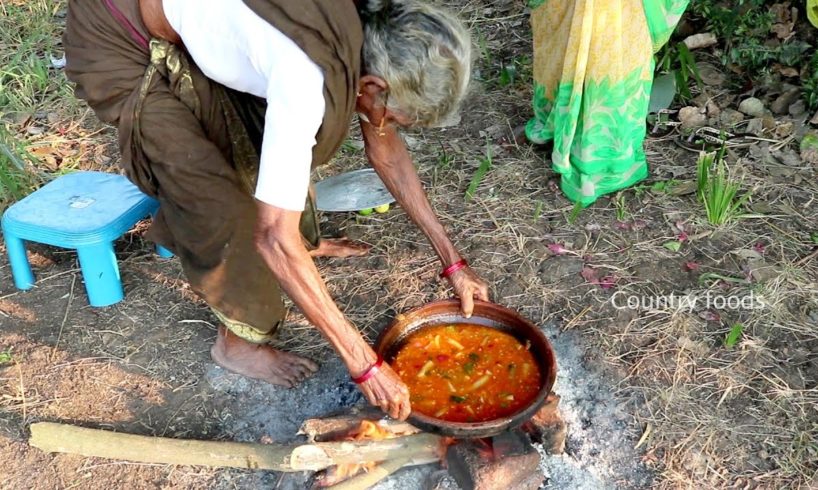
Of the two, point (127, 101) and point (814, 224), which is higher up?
point (127, 101)

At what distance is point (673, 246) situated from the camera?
3447 millimetres

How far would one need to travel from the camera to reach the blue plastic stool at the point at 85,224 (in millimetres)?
3193

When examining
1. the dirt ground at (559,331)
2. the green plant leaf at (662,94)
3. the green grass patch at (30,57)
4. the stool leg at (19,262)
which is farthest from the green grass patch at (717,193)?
the green grass patch at (30,57)

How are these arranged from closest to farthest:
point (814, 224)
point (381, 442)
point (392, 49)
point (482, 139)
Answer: point (392, 49)
point (381, 442)
point (814, 224)
point (482, 139)

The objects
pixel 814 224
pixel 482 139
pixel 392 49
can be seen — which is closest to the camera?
pixel 392 49

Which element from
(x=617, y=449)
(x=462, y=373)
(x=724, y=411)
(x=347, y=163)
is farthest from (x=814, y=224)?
(x=347, y=163)

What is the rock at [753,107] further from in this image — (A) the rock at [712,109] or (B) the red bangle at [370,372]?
(B) the red bangle at [370,372]

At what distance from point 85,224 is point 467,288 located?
1631 mm

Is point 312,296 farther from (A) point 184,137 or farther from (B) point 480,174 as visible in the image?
(B) point 480,174

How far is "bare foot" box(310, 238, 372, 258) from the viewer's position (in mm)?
3494

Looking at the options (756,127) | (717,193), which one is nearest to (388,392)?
(717,193)

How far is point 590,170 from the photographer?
12.0 feet

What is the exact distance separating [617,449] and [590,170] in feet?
4.88

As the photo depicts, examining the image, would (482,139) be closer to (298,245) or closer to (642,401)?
(642,401)
